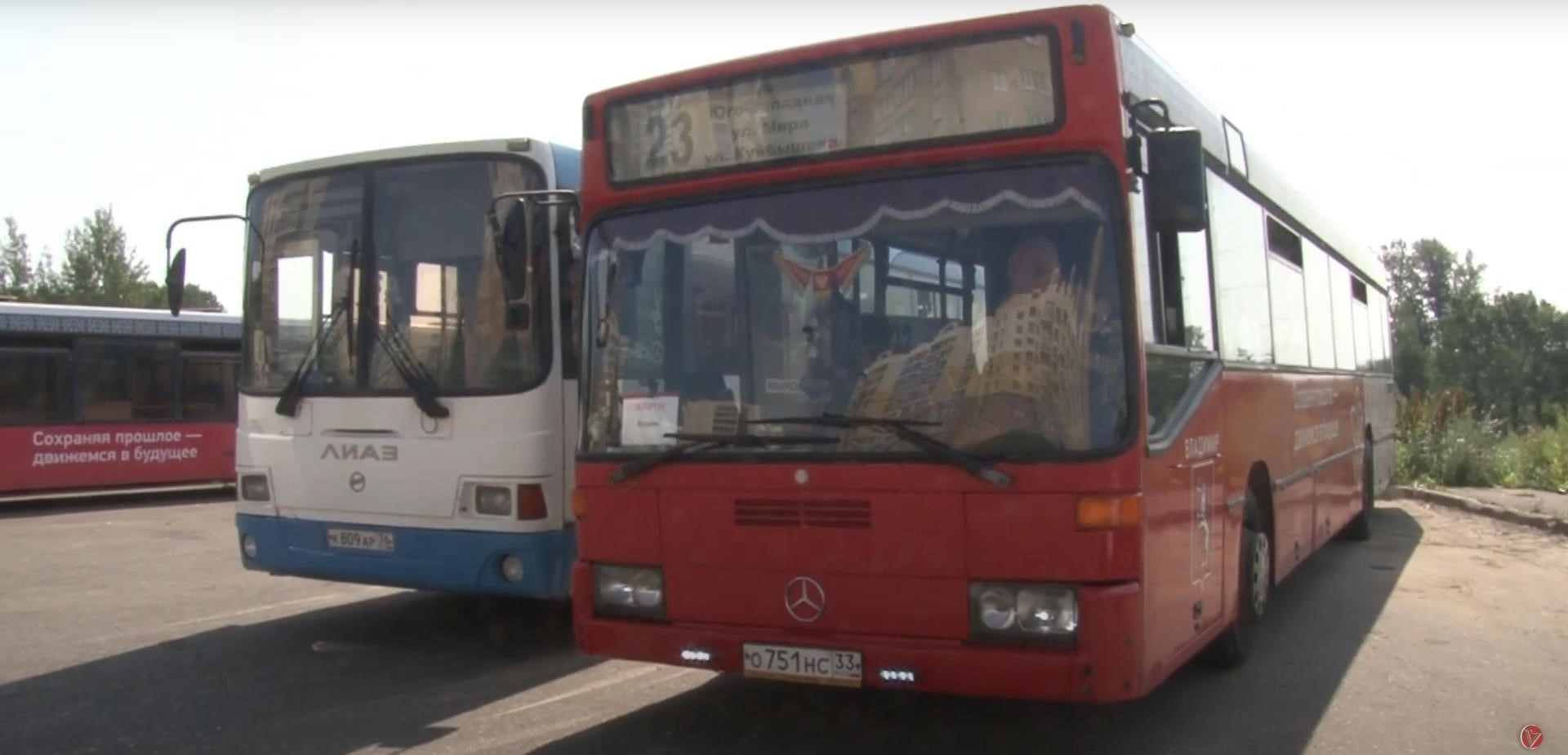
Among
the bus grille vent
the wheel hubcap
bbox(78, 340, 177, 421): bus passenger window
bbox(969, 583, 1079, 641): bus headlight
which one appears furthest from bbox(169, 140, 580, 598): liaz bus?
bbox(78, 340, 177, 421): bus passenger window

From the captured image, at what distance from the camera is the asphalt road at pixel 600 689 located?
20.2 ft

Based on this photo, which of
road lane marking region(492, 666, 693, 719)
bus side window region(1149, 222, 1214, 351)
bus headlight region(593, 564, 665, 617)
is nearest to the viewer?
bus side window region(1149, 222, 1214, 351)

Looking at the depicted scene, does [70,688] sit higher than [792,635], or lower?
lower

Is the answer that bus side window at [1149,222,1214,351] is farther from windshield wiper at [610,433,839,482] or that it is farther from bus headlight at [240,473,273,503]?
bus headlight at [240,473,273,503]

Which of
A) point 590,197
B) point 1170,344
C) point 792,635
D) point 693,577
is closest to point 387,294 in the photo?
point 590,197

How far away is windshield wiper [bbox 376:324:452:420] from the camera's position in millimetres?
7734

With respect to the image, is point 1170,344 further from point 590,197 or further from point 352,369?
point 352,369

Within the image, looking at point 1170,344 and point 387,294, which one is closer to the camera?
point 1170,344

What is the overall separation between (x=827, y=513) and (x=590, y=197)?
2.01m

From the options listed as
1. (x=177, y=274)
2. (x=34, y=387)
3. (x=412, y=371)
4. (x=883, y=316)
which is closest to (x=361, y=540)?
(x=412, y=371)

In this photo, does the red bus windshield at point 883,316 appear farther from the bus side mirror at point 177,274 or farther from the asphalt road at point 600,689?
the bus side mirror at point 177,274

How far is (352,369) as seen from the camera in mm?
8133

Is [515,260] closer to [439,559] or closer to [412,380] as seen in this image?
[412,380]

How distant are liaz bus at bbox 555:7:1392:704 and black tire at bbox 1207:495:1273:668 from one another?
0.89m
